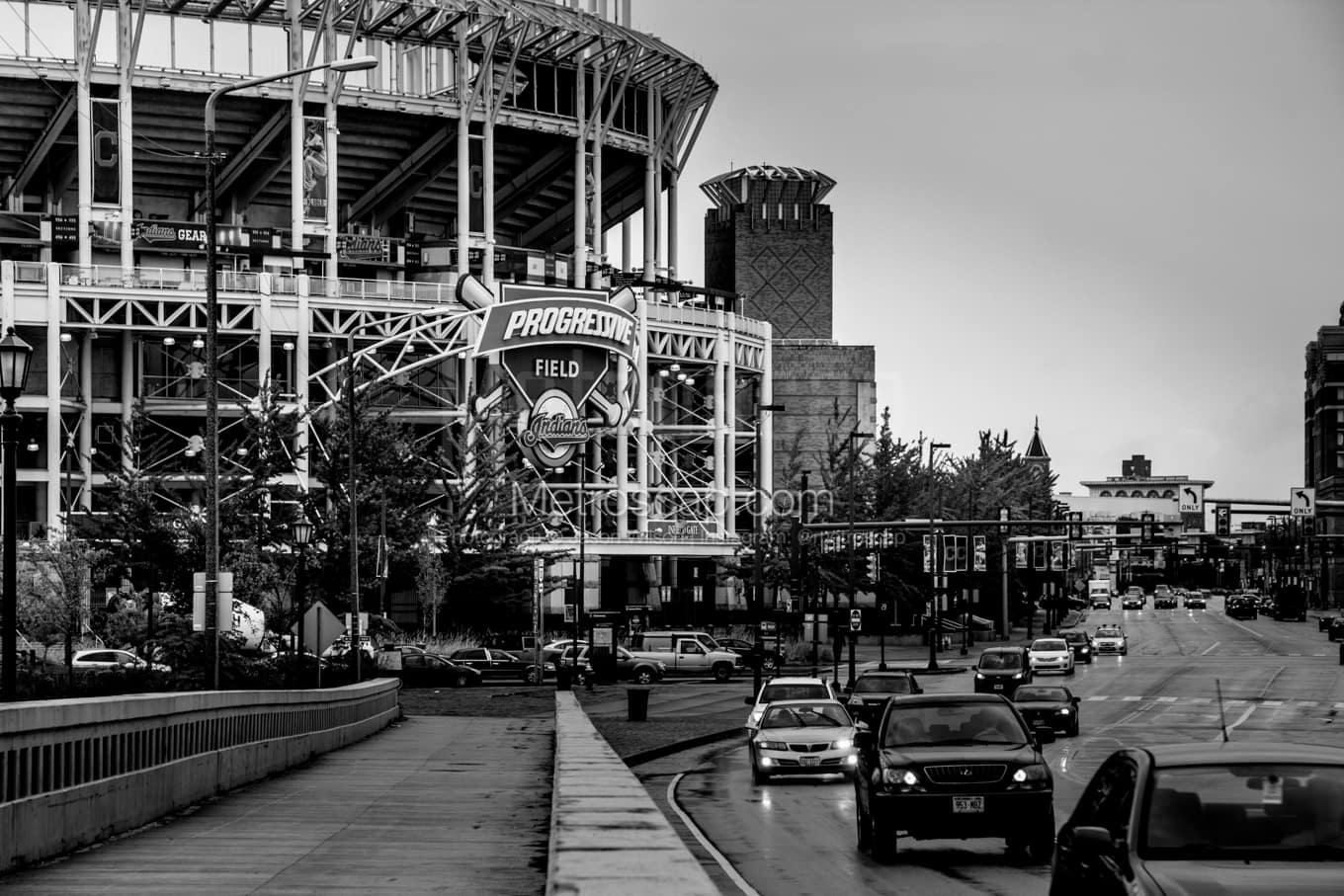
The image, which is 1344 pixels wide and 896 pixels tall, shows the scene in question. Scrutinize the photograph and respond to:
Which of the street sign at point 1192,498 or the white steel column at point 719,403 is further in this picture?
the white steel column at point 719,403

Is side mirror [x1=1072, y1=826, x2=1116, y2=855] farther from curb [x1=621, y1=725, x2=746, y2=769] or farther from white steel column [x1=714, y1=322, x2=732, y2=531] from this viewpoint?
white steel column [x1=714, y1=322, x2=732, y2=531]

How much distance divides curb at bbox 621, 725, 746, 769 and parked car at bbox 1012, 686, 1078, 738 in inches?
266

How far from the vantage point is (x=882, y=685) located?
44.5 m

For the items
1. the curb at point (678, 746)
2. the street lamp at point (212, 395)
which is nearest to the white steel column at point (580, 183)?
the curb at point (678, 746)

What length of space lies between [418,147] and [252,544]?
4936 centimetres

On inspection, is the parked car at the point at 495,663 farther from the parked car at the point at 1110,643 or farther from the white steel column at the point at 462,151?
the parked car at the point at 1110,643

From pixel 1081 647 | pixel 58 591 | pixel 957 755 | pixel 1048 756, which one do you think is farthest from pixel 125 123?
pixel 957 755

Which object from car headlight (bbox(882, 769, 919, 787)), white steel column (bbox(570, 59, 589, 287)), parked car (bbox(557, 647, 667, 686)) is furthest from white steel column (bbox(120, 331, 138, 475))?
car headlight (bbox(882, 769, 919, 787))

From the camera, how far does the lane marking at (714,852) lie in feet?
57.7

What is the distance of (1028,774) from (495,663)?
54735 mm

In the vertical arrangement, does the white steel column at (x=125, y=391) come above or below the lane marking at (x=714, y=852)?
above

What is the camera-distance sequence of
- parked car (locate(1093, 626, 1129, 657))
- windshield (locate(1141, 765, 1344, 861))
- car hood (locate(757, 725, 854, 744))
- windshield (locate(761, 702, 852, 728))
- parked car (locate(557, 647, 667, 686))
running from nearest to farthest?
windshield (locate(1141, 765, 1344, 861)) → car hood (locate(757, 725, 854, 744)) → windshield (locate(761, 702, 852, 728)) → parked car (locate(557, 647, 667, 686)) → parked car (locate(1093, 626, 1129, 657))

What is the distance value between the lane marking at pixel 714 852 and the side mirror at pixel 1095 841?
626cm

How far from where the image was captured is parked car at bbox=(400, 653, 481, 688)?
71062 mm
